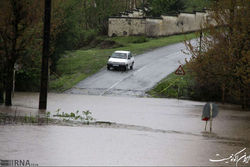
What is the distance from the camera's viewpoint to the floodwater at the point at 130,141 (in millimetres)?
13234

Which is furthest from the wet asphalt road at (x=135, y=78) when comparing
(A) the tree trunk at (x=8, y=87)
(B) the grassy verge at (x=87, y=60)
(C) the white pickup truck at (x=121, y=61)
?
(A) the tree trunk at (x=8, y=87)

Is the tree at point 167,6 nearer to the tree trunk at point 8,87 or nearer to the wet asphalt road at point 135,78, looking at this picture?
the wet asphalt road at point 135,78

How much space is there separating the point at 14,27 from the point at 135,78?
19.7 metres

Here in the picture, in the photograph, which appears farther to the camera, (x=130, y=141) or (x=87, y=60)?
(x=87, y=60)

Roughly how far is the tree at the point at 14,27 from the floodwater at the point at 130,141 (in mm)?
3459

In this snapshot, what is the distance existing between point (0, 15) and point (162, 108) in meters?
10.5

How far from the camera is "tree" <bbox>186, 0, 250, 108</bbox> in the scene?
32.4m

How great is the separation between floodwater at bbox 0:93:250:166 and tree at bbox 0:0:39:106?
3.46 metres

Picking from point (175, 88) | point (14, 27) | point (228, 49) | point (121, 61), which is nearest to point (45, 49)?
point (14, 27)

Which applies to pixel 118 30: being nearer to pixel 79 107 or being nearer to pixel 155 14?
pixel 155 14

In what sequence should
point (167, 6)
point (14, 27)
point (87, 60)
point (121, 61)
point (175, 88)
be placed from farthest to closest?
point (167, 6), point (87, 60), point (121, 61), point (175, 88), point (14, 27)

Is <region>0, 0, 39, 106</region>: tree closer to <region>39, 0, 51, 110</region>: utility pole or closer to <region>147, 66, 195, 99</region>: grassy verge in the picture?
<region>39, 0, 51, 110</region>: utility pole

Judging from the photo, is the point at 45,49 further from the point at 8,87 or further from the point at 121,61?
the point at 121,61

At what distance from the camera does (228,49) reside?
32.8m
